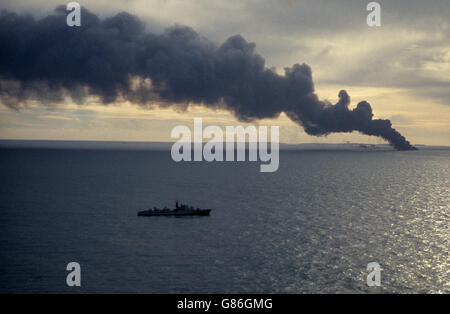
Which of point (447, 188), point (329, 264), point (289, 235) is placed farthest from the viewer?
point (447, 188)

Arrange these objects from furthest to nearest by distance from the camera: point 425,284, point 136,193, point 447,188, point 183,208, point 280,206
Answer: point 447,188, point 136,193, point 280,206, point 183,208, point 425,284

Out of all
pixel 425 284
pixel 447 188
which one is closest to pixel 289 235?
pixel 425 284

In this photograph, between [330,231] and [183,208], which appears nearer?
[330,231]


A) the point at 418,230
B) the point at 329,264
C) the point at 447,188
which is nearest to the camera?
the point at 329,264
